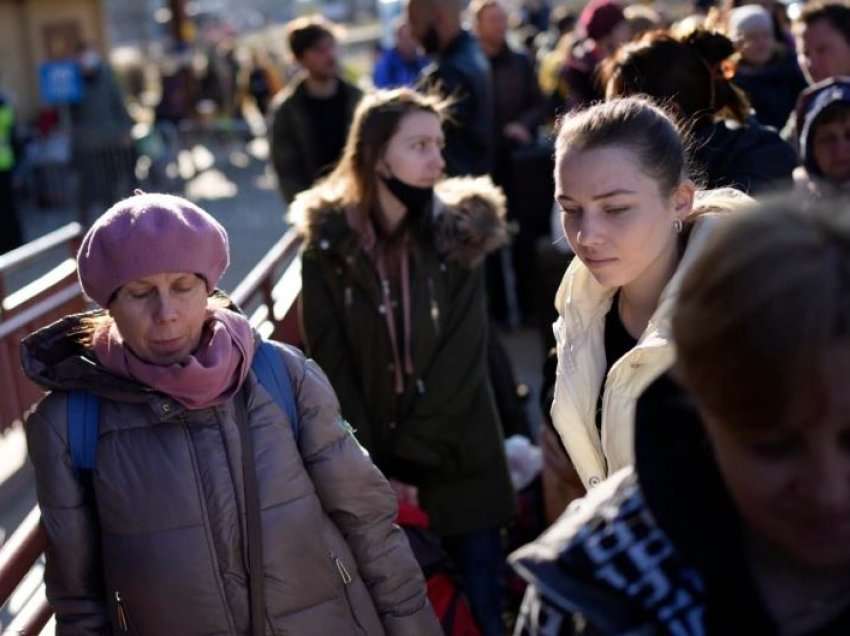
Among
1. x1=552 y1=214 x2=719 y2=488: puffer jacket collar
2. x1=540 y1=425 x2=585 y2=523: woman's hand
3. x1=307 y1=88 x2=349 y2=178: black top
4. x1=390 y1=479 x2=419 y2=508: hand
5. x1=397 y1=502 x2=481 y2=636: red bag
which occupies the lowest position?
x1=397 y1=502 x2=481 y2=636: red bag

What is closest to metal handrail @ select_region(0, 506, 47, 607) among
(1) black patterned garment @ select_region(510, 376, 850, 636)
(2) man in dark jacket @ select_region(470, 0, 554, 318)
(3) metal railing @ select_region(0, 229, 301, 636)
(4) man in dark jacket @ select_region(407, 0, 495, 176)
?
(3) metal railing @ select_region(0, 229, 301, 636)

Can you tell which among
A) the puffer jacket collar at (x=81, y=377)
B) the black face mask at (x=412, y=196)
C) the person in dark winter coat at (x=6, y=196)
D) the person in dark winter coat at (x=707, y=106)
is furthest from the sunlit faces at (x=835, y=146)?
the person in dark winter coat at (x=6, y=196)

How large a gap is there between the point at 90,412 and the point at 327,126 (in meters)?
4.74

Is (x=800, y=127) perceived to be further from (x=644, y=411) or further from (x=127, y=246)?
(x=644, y=411)

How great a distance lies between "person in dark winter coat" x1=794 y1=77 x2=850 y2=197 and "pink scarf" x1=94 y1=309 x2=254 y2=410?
7.67 feet

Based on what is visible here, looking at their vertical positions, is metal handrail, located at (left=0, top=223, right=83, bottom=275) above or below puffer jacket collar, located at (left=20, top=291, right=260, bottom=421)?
above

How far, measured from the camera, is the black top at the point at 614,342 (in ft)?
9.33

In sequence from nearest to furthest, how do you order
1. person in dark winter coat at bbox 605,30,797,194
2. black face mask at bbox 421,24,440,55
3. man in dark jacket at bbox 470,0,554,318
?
1. person in dark winter coat at bbox 605,30,797,194
2. black face mask at bbox 421,24,440,55
3. man in dark jacket at bbox 470,0,554,318

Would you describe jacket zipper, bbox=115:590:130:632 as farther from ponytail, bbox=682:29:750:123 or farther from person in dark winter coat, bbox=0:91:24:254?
person in dark winter coat, bbox=0:91:24:254

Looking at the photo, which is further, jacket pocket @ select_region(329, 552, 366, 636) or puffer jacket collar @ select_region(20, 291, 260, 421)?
jacket pocket @ select_region(329, 552, 366, 636)

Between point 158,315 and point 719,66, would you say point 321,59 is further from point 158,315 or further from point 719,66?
point 158,315

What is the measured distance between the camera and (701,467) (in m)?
1.58

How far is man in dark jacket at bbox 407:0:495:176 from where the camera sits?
6.79m

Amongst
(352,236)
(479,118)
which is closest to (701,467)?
(352,236)
